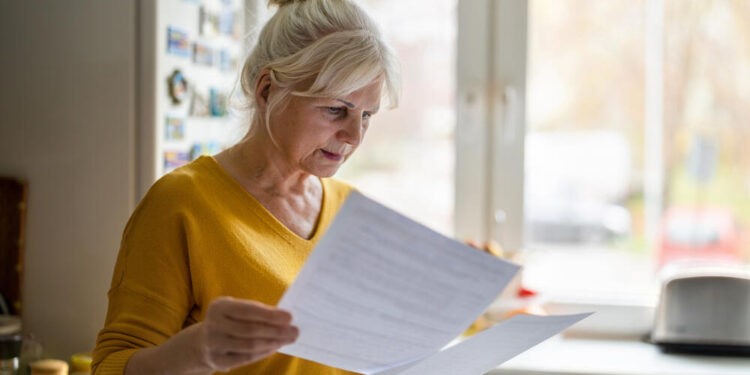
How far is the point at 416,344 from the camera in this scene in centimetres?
75

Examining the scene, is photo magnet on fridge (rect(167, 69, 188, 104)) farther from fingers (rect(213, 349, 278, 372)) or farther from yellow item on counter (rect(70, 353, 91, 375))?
fingers (rect(213, 349, 278, 372))

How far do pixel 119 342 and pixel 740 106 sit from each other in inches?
63.9

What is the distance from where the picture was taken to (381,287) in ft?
2.19

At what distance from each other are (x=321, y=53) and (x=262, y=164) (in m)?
0.19

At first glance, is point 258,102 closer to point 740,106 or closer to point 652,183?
point 652,183

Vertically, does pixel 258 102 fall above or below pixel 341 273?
above

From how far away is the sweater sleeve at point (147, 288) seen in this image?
835 millimetres

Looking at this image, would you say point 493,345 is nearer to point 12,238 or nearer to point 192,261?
point 192,261

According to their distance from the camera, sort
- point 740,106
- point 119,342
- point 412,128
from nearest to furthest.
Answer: point 119,342, point 740,106, point 412,128

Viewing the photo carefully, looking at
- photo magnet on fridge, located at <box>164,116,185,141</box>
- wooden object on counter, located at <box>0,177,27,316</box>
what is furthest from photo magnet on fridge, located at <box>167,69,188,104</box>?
wooden object on counter, located at <box>0,177,27,316</box>

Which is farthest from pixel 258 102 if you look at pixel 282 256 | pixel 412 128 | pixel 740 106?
pixel 740 106

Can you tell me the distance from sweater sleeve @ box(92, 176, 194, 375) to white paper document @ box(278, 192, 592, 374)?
22 centimetres

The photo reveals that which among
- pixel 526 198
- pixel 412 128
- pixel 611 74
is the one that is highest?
pixel 611 74

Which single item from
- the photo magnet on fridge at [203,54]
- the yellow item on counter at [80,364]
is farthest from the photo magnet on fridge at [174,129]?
the yellow item on counter at [80,364]
